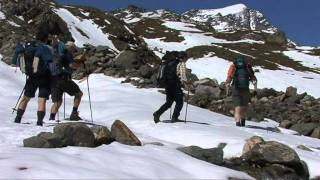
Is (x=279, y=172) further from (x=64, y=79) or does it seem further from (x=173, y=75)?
(x=64, y=79)

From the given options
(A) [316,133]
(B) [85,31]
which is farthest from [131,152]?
(B) [85,31]

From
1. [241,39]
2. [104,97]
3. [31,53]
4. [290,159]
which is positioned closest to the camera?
[290,159]

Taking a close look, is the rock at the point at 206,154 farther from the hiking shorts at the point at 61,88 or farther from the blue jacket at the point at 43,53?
the hiking shorts at the point at 61,88

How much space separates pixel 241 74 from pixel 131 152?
330 inches

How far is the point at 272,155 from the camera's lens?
1084 centimetres

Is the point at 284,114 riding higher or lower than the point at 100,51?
lower

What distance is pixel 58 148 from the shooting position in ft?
30.6

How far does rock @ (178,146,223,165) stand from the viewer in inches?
399

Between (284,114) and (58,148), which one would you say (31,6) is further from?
(58,148)

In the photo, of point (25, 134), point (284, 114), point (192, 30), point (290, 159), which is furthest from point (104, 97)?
point (192, 30)

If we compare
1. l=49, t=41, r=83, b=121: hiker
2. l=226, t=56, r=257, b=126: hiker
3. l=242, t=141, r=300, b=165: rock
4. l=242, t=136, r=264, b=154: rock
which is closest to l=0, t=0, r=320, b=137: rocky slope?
l=49, t=41, r=83, b=121: hiker

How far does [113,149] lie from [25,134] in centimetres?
261

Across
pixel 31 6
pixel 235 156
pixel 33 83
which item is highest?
pixel 31 6

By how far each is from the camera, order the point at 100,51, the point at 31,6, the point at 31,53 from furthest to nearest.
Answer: the point at 31,6
the point at 100,51
the point at 31,53
